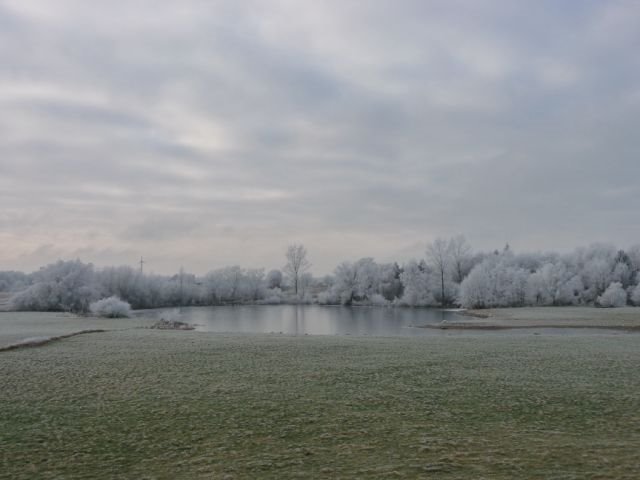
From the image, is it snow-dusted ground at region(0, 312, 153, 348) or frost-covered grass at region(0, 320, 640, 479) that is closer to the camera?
frost-covered grass at region(0, 320, 640, 479)

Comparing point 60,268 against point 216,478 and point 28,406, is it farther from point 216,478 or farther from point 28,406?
point 216,478

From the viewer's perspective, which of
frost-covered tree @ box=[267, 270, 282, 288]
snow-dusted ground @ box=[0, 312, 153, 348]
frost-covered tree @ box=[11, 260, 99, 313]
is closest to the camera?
snow-dusted ground @ box=[0, 312, 153, 348]

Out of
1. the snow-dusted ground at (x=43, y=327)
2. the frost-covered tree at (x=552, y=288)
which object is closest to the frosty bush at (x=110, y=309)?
the snow-dusted ground at (x=43, y=327)

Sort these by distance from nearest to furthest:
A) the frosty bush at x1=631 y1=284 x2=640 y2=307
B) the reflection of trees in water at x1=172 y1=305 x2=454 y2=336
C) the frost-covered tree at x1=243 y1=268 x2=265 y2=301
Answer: the reflection of trees in water at x1=172 y1=305 x2=454 y2=336 → the frosty bush at x1=631 y1=284 x2=640 y2=307 → the frost-covered tree at x1=243 y1=268 x2=265 y2=301

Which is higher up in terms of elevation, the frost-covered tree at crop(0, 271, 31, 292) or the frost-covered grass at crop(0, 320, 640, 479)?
the frost-covered tree at crop(0, 271, 31, 292)

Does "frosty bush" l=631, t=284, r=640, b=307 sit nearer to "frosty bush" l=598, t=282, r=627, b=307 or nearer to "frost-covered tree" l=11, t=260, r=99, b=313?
"frosty bush" l=598, t=282, r=627, b=307

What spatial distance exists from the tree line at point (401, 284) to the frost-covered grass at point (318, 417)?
72045 mm

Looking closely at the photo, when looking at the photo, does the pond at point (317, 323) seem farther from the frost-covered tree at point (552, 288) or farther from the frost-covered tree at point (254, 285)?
the frost-covered tree at point (254, 285)

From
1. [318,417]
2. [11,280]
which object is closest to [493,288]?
[318,417]

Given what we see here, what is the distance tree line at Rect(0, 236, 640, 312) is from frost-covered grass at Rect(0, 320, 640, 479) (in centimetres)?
7205

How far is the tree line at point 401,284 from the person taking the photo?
3314 inches

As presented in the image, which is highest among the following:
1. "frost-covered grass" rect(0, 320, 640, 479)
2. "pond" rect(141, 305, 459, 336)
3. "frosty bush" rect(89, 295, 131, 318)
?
"frosty bush" rect(89, 295, 131, 318)

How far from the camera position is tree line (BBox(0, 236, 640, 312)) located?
3314 inches

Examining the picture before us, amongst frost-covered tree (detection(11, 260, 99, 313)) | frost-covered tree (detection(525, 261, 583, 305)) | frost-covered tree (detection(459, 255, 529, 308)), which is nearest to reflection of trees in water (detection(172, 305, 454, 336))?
frost-covered tree (detection(459, 255, 529, 308))
